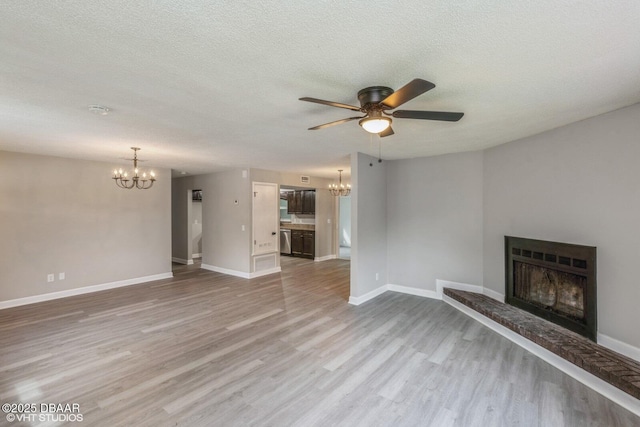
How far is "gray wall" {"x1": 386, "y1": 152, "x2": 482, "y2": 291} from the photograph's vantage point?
15.5ft

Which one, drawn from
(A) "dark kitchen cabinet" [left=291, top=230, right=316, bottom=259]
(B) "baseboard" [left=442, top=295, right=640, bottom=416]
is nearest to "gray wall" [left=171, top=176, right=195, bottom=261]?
(A) "dark kitchen cabinet" [left=291, top=230, right=316, bottom=259]

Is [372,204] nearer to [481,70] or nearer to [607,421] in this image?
[481,70]

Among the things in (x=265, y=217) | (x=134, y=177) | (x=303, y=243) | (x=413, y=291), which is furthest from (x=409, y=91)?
(x=303, y=243)

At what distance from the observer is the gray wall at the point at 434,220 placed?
185 inches

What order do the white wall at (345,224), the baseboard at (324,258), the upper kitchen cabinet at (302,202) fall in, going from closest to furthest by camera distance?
the baseboard at (324,258)
the upper kitchen cabinet at (302,202)
the white wall at (345,224)

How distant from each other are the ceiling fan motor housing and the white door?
4.79 meters

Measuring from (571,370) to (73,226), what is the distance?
7.31m

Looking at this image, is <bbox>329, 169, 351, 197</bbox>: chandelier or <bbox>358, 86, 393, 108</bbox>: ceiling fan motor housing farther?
<bbox>329, 169, 351, 197</bbox>: chandelier

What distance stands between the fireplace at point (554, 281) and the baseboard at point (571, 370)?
0.47 meters

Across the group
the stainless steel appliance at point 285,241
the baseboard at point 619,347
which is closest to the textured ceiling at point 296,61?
the baseboard at point 619,347

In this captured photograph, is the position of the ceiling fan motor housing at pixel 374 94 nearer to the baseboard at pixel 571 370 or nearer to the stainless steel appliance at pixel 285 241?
the baseboard at pixel 571 370

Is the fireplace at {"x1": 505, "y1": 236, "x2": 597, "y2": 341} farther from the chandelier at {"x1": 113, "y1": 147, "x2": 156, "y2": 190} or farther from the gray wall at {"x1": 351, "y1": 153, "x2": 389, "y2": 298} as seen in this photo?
the chandelier at {"x1": 113, "y1": 147, "x2": 156, "y2": 190}

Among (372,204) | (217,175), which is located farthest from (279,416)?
(217,175)

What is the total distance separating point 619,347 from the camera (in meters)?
2.75
